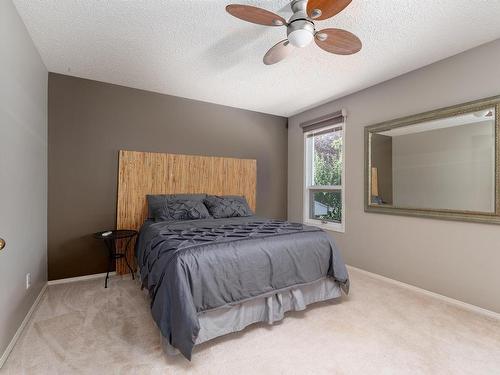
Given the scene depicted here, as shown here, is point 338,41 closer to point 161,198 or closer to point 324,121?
point 324,121

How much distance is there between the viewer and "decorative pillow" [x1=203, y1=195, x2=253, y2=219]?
328 cm

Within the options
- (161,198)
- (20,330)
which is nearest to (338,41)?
(161,198)

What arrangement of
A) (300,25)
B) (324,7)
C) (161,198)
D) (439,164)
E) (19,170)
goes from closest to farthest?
(324,7) → (300,25) → (19,170) → (439,164) → (161,198)

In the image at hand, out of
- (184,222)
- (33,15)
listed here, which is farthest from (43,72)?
(184,222)

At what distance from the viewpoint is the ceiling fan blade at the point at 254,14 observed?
5.00ft

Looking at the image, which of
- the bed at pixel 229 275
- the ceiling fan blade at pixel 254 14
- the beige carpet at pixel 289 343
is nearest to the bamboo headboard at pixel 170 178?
the bed at pixel 229 275

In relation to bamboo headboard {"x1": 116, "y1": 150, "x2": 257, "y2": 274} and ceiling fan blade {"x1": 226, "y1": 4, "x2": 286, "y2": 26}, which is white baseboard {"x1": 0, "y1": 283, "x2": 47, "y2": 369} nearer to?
bamboo headboard {"x1": 116, "y1": 150, "x2": 257, "y2": 274}

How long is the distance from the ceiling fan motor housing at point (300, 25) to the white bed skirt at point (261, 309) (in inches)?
75.0

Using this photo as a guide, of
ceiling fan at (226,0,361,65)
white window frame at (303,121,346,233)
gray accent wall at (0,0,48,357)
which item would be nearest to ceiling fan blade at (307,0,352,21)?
ceiling fan at (226,0,361,65)

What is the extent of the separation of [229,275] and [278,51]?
1.77 metres

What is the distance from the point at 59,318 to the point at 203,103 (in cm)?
306

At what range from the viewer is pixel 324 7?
5.10ft

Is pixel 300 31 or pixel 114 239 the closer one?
pixel 300 31

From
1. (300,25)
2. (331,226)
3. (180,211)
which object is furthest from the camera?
(331,226)
